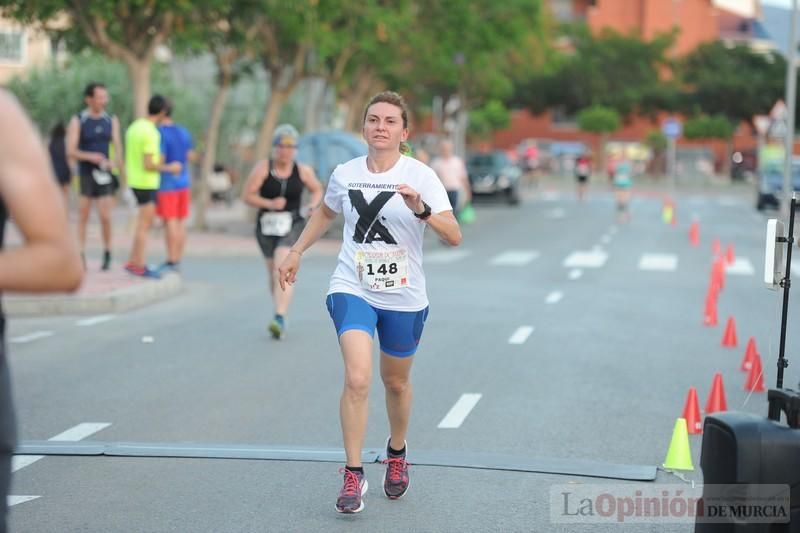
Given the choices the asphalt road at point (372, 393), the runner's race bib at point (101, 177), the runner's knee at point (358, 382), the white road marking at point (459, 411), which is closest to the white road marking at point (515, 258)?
the asphalt road at point (372, 393)

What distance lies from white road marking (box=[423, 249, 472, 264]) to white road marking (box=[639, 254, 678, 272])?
115 inches

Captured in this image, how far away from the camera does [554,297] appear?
16547 millimetres

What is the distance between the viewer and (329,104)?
51.8 meters

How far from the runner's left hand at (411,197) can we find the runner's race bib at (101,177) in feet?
36.9

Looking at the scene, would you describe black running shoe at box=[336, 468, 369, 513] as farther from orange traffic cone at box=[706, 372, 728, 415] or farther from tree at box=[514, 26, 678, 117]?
tree at box=[514, 26, 678, 117]

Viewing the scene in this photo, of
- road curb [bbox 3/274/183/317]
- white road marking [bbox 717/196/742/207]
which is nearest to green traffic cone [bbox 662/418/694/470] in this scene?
road curb [bbox 3/274/183/317]

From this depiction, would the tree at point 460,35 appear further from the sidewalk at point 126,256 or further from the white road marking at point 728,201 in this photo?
the white road marking at point 728,201

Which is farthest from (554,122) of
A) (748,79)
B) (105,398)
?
(105,398)

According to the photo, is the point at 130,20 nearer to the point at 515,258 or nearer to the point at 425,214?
the point at 515,258

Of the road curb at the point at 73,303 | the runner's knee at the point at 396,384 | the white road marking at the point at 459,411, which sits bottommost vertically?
the road curb at the point at 73,303

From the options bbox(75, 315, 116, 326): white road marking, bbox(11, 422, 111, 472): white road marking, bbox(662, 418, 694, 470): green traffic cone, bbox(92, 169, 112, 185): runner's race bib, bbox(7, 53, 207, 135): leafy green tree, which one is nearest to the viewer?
bbox(662, 418, 694, 470): green traffic cone

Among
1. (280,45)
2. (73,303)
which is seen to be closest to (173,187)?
(73,303)

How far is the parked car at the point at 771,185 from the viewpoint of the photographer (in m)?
41.9

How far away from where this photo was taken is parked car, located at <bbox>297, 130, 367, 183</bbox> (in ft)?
85.9
